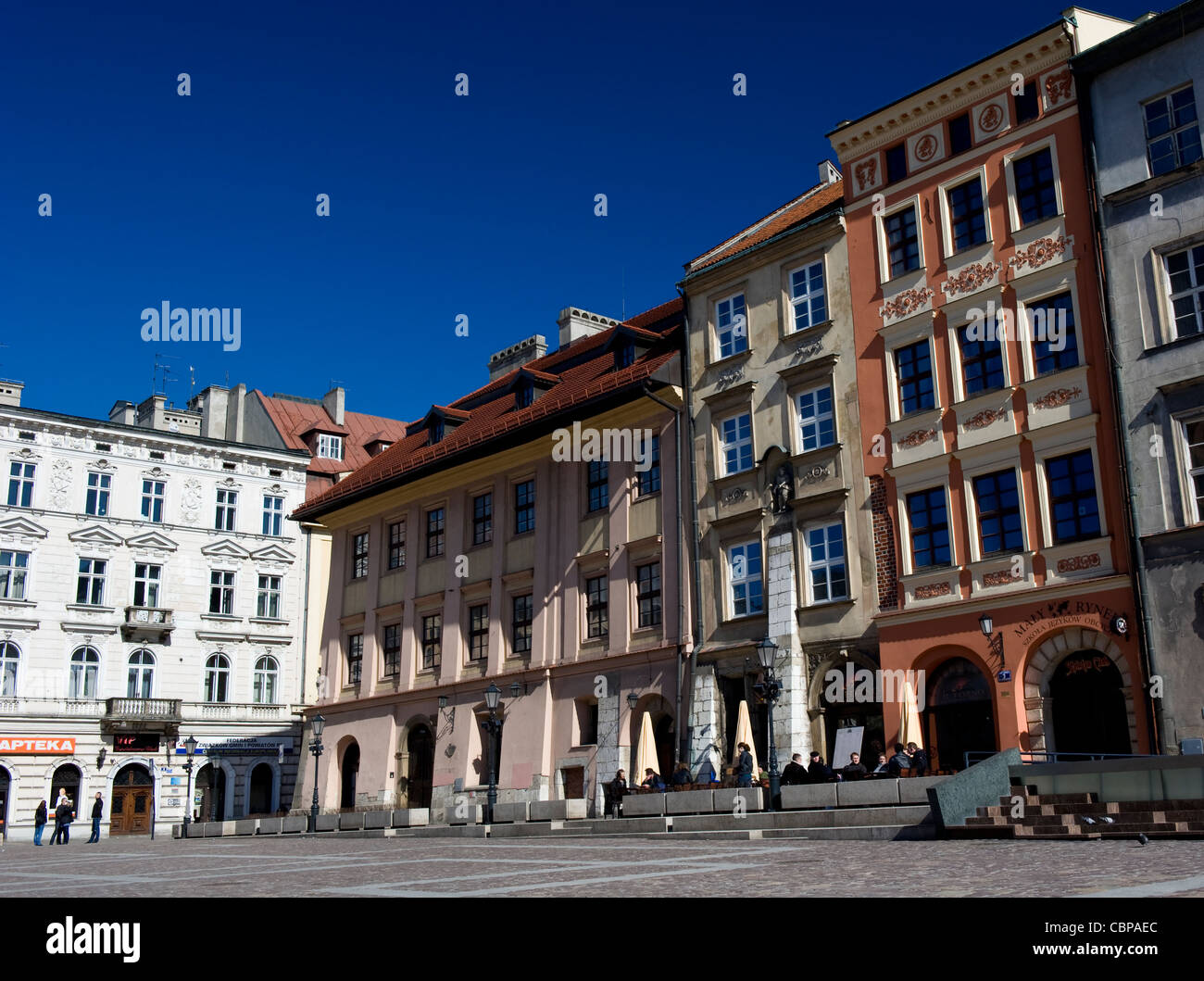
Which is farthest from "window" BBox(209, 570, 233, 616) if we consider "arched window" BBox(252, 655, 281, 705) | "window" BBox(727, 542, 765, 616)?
"window" BBox(727, 542, 765, 616)

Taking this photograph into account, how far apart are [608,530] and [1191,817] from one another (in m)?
20.5

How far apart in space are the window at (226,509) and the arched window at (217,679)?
5765mm

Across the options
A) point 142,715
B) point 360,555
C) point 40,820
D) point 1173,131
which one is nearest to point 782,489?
point 1173,131

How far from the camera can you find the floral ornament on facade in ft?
A: 90.4

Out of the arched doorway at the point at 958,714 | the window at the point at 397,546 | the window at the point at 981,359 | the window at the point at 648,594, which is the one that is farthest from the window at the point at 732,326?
the window at the point at 397,546

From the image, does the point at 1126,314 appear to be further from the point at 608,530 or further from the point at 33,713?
the point at 33,713

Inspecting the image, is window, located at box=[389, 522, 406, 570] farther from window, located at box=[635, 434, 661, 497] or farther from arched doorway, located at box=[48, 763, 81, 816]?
arched doorway, located at box=[48, 763, 81, 816]

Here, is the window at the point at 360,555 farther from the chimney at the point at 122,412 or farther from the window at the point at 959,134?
the window at the point at 959,134

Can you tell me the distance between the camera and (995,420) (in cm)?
2564

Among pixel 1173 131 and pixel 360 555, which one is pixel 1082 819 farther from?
pixel 360 555

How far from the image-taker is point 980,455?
84.5 feet

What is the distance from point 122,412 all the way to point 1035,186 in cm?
4662

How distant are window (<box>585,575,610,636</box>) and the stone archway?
13.0 m
